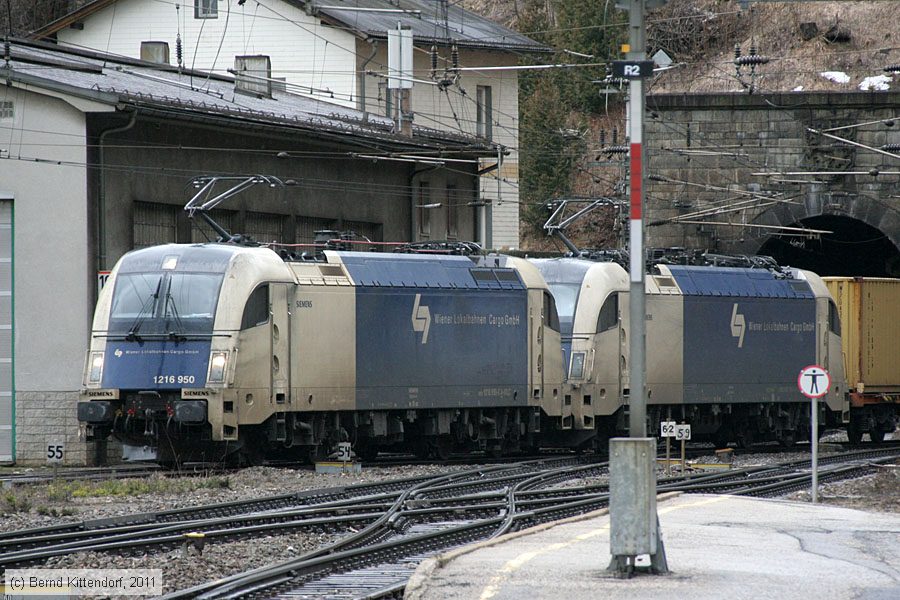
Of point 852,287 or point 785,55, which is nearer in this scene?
point 852,287

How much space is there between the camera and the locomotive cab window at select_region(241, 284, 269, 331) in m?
22.5

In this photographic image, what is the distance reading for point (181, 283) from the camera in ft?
74.0

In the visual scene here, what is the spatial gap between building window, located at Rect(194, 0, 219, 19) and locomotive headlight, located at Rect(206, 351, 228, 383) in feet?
88.7

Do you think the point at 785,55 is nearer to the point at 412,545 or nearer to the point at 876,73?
the point at 876,73

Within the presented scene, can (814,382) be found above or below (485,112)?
below

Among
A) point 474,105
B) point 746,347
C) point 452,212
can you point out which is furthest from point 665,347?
point 474,105

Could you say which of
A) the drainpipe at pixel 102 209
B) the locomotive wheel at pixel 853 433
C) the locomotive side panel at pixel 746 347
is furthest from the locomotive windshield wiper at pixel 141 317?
the locomotive wheel at pixel 853 433

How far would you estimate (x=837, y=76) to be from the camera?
216 ft

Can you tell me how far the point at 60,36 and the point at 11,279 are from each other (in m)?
23.2

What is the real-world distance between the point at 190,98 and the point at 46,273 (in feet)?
18.1

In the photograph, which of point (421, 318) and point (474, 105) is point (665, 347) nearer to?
point (421, 318)

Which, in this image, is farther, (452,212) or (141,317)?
(452,212)

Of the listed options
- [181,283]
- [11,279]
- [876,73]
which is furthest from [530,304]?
[876,73]

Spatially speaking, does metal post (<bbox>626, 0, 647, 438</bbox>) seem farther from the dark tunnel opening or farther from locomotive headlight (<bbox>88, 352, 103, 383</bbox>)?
the dark tunnel opening
